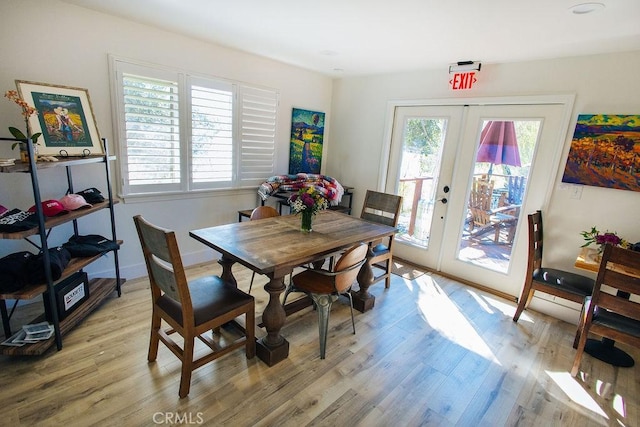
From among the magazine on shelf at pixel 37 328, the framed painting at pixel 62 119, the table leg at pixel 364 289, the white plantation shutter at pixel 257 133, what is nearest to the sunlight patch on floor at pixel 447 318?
the table leg at pixel 364 289

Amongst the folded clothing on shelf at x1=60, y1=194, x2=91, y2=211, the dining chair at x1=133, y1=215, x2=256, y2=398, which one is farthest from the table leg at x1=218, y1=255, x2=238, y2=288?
the folded clothing on shelf at x1=60, y1=194, x2=91, y2=211

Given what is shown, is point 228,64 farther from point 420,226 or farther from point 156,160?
point 420,226

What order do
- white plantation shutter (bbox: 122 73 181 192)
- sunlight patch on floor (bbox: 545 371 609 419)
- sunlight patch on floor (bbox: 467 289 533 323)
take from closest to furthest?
sunlight patch on floor (bbox: 545 371 609 419), white plantation shutter (bbox: 122 73 181 192), sunlight patch on floor (bbox: 467 289 533 323)

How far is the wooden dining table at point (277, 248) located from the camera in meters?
1.95

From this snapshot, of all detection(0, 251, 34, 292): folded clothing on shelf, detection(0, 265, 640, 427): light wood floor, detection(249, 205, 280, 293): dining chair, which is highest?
detection(249, 205, 280, 293): dining chair

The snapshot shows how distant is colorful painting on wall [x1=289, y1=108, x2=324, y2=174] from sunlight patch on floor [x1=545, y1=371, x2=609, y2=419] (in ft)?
11.3

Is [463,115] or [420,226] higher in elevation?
[463,115]

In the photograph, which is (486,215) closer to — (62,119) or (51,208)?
(51,208)

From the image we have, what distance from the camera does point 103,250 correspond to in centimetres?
249

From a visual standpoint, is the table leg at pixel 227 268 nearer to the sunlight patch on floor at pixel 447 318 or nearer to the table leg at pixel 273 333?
the table leg at pixel 273 333

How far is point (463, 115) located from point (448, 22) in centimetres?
143

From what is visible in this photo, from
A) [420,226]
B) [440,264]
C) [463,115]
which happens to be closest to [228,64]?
[463,115]

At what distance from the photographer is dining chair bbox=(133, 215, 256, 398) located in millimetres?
1624

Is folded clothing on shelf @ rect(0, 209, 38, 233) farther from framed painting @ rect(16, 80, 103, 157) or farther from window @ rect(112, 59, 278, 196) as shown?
window @ rect(112, 59, 278, 196)
